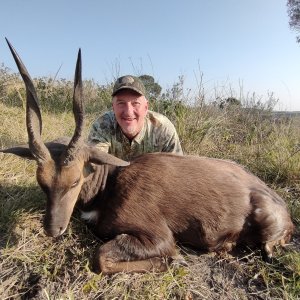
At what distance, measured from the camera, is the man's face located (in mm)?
4836

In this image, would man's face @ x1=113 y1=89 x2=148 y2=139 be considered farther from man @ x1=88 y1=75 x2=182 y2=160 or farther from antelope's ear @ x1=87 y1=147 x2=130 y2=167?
antelope's ear @ x1=87 y1=147 x2=130 y2=167

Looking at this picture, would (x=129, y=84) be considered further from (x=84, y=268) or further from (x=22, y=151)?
(x=84, y=268)

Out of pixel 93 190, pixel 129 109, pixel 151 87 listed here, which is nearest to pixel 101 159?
pixel 93 190

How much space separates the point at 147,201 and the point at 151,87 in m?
6.03

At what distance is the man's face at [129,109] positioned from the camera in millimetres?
4836

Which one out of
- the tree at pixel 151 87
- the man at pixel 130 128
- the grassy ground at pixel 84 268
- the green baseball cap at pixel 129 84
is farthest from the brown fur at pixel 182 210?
the tree at pixel 151 87

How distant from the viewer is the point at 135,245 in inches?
138

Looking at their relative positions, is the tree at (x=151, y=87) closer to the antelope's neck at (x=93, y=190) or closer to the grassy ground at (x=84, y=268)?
the grassy ground at (x=84, y=268)

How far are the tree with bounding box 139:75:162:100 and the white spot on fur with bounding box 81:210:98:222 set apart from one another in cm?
542

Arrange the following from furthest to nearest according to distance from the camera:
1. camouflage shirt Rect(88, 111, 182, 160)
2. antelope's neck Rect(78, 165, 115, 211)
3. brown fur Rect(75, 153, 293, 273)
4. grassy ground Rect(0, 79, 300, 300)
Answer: camouflage shirt Rect(88, 111, 182, 160), antelope's neck Rect(78, 165, 115, 211), brown fur Rect(75, 153, 293, 273), grassy ground Rect(0, 79, 300, 300)

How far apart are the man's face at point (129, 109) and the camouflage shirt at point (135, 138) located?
367 mm

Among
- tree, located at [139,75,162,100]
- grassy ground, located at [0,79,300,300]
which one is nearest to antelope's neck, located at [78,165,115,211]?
grassy ground, located at [0,79,300,300]

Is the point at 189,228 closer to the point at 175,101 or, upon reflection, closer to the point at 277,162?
the point at 277,162

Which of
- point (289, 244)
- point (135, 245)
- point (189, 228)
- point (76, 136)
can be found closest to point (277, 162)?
point (289, 244)
